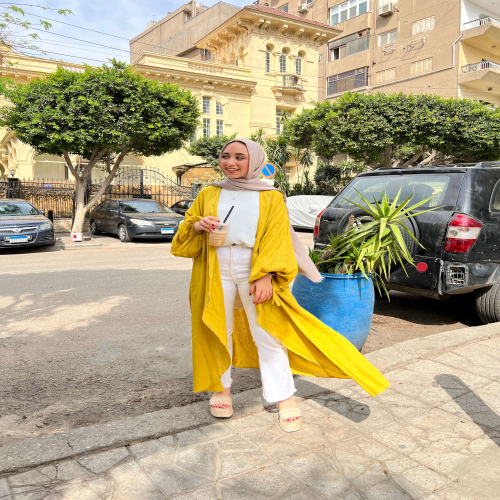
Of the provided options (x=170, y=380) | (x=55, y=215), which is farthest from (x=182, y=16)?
(x=170, y=380)

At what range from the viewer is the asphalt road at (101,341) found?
3.41 m

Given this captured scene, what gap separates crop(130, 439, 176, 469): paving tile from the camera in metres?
2.50

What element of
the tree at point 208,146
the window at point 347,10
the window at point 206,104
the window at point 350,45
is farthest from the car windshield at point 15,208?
the window at point 347,10

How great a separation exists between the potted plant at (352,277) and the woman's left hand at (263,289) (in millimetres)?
1250

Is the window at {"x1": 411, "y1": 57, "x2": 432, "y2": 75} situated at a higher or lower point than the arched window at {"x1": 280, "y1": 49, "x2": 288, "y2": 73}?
lower

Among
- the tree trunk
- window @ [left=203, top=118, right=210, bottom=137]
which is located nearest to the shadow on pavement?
the tree trunk

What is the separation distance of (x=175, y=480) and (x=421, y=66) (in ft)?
135

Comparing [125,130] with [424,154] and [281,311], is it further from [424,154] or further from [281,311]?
[424,154]

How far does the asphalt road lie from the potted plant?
29.3 inches

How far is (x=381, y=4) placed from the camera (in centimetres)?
3997

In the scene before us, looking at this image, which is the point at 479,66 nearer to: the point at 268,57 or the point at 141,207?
the point at 268,57

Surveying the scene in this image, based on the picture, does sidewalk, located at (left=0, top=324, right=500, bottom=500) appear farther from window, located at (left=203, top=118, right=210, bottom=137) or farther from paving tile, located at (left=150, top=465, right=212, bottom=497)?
window, located at (left=203, top=118, right=210, bottom=137)

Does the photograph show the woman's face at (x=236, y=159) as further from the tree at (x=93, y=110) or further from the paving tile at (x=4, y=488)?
the tree at (x=93, y=110)

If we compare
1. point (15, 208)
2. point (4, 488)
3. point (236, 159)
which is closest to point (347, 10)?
point (15, 208)
